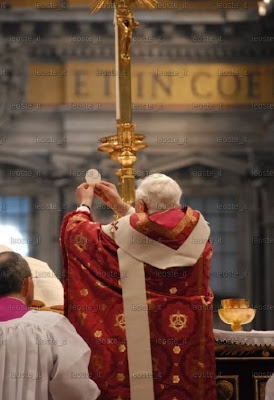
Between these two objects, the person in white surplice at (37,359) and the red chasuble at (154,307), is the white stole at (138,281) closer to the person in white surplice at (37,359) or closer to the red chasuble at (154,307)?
the red chasuble at (154,307)

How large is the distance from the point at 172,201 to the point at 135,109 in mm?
6241

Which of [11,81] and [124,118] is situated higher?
[11,81]

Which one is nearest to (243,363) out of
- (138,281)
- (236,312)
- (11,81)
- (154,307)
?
(236,312)

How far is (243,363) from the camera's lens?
512 cm

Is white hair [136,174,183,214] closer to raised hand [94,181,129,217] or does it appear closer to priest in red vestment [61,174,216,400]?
priest in red vestment [61,174,216,400]

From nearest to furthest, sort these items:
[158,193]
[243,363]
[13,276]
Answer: [13,276]
[158,193]
[243,363]

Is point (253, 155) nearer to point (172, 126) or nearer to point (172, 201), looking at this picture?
point (172, 126)

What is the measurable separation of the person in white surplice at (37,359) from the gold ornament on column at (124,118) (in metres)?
1.61

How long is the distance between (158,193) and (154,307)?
19.8 inches

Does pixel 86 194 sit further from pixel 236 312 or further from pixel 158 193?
pixel 236 312

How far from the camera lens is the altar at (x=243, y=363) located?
16.6 feet

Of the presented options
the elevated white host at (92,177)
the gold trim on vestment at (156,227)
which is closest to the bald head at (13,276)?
the gold trim on vestment at (156,227)

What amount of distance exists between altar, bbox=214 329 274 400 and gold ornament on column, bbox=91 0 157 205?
97cm

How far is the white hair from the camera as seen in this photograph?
4.96 metres
